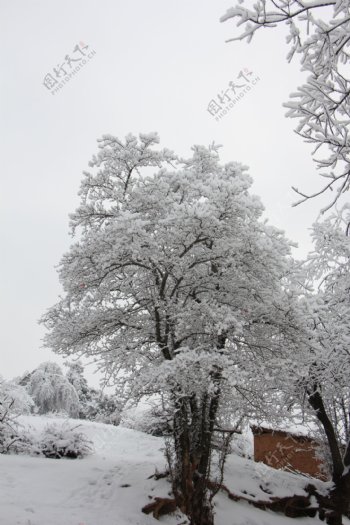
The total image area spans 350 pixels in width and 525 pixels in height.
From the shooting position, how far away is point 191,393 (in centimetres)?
681

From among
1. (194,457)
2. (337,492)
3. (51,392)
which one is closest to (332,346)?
(337,492)

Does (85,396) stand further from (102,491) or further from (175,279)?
(175,279)

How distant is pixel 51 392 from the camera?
929 inches

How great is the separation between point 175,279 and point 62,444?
5922mm

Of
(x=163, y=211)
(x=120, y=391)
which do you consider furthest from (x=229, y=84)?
(x=120, y=391)

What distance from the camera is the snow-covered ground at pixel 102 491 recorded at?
637 centimetres

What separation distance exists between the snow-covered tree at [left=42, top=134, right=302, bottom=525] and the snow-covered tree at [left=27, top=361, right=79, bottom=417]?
1608 centimetres

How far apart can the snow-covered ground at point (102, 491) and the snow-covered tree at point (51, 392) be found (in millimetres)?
13797

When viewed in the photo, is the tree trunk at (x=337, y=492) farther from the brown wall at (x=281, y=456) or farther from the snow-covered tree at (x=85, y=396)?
the snow-covered tree at (x=85, y=396)

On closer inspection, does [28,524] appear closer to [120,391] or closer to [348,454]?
[120,391]

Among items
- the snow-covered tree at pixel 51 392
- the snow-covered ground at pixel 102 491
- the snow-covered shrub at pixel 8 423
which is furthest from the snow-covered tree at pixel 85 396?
the snow-covered ground at pixel 102 491

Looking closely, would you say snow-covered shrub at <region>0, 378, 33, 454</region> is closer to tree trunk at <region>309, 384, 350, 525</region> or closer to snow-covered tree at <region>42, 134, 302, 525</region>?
snow-covered tree at <region>42, 134, 302, 525</region>

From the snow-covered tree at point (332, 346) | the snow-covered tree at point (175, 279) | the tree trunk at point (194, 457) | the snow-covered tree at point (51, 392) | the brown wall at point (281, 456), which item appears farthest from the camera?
the snow-covered tree at point (51, 392)

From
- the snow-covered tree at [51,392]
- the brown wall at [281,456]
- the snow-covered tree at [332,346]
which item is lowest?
the brown wall at [281,456]
